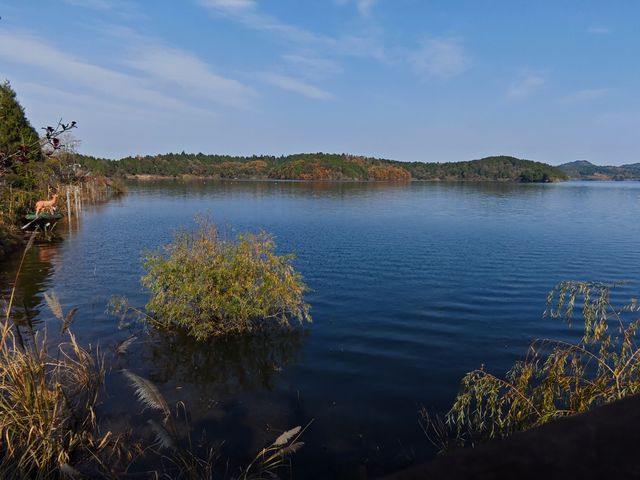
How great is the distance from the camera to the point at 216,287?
15.8 m

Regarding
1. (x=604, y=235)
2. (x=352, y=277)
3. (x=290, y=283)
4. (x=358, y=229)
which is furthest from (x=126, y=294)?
(x=604, y=235)

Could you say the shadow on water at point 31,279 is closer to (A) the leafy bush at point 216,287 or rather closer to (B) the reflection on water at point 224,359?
(A) the leafy bush at point 216,287

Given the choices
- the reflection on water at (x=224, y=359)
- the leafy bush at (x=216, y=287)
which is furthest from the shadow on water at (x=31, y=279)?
the reflection on water at (x=224, y=359)

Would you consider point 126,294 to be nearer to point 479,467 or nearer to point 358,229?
point 479,467

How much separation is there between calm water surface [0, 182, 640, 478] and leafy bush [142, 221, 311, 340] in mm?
1004

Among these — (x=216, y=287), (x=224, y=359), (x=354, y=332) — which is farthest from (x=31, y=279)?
(x=354, y=332)

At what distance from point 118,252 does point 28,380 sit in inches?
1036

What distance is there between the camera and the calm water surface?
11047 millimetres

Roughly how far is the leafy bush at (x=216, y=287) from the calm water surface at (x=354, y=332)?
3.29 ft


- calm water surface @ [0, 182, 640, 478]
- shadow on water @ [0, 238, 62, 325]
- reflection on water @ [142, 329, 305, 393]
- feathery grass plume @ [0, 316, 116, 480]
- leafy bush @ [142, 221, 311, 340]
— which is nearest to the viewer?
feathery grass plume @ [0, 316, 116, 480]

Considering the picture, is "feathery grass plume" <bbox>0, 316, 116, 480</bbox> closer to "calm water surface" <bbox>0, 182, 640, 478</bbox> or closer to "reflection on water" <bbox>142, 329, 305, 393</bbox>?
"calm water surface" <bbox>0, 182, 640, 478</bbox>

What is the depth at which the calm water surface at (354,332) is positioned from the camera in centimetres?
1105

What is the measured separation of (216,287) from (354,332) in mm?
5650

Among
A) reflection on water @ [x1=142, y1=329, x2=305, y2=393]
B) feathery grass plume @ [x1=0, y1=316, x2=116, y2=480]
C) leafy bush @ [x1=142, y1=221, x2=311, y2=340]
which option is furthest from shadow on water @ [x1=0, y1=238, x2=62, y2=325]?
feathery grass plume @ [x1=0, y1=316, x2=116, y2=480]
